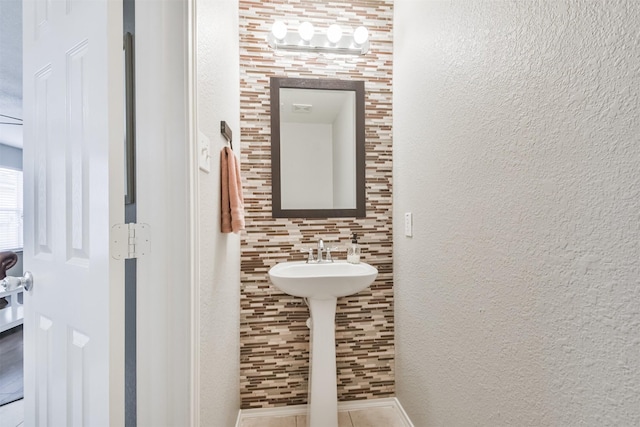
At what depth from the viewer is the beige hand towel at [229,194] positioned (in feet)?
4.18

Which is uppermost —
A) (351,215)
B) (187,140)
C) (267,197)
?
(187,140)

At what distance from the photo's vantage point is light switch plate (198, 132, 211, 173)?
0.95 metres

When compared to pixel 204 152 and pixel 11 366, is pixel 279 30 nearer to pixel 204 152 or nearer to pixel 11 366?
pixel 204 152

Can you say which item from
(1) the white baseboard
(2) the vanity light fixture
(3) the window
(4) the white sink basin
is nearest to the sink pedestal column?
(4) the white sink basin

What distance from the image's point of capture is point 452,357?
1141mm

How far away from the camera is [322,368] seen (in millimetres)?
1501

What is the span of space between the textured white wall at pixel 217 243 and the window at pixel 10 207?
3.42 metres

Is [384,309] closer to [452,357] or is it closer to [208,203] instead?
[452,357]

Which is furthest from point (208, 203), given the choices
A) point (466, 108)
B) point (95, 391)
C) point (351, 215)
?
point (466, 108)

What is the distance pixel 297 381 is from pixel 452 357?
0.99m

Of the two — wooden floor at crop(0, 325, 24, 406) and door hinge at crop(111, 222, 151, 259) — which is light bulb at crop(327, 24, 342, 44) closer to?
door hinge at crop(111, 222, 151, 259)

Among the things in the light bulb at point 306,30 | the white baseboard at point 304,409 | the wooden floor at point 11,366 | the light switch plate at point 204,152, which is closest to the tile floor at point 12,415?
the wooden floor at point 11,366

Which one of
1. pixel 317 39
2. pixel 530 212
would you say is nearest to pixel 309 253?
pixel 530 212

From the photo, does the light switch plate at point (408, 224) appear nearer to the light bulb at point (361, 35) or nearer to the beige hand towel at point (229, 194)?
the beige hand towel at point (229, 194)
